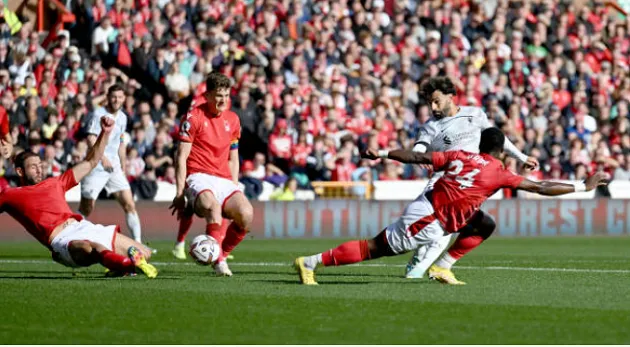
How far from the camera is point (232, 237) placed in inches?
550

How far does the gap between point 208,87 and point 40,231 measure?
241 cm

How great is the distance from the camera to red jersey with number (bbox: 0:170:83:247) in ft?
40.5

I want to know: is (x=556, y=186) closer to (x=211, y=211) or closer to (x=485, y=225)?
(x=485, y=225)

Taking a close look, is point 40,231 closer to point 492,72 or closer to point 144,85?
point 144,85

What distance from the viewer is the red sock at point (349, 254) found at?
466 inches

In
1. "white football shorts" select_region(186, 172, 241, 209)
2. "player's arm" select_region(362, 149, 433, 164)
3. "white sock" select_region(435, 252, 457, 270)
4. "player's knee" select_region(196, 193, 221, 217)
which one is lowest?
"white sock" select_region(435, 252, 457, 270)

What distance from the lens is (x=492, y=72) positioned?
93.0 feet

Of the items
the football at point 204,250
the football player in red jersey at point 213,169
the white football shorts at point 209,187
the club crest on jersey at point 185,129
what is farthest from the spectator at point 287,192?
the football at point 204,250

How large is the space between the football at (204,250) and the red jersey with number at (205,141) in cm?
118

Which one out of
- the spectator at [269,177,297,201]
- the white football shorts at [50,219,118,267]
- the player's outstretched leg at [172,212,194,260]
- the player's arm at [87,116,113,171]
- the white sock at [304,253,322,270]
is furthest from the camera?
the spectator at [269,177,297,201]

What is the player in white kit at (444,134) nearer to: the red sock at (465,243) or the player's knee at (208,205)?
the red sock at (465,243)

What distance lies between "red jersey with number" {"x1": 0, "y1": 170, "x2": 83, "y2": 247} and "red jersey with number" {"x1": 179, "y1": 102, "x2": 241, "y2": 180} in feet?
5.79

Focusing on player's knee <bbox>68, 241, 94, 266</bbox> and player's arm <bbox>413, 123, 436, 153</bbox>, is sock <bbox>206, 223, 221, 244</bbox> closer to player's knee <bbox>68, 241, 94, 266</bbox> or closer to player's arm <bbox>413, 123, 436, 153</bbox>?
player's knee <bbox>68, 241, 94, 266</bbox>

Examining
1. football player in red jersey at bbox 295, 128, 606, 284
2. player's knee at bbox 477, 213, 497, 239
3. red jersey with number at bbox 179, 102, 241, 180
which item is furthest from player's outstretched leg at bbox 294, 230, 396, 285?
red jersey with number at bbox 179, 102, 241, 180
